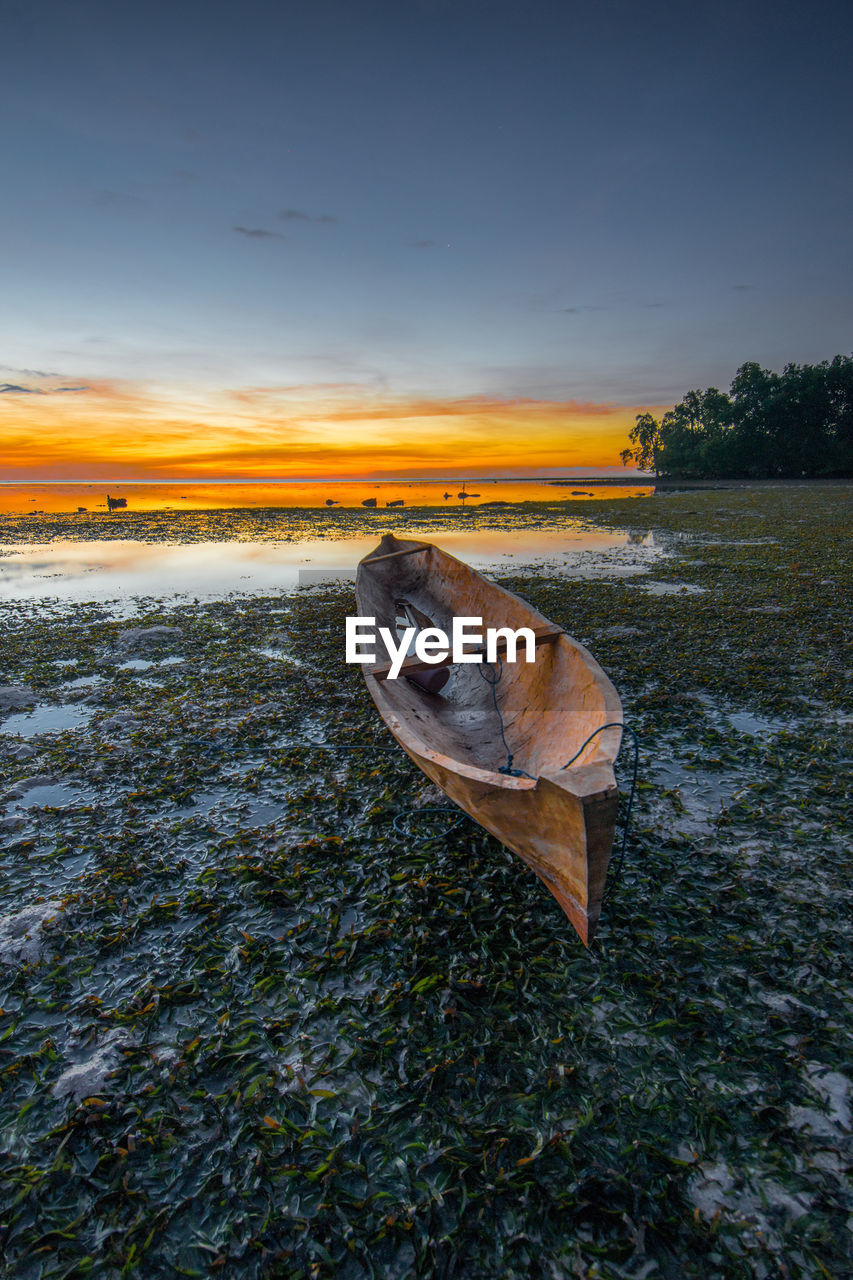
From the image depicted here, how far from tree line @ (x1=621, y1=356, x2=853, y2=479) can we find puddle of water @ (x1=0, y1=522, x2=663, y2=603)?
4599 cm

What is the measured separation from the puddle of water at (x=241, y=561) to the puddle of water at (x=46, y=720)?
728cm

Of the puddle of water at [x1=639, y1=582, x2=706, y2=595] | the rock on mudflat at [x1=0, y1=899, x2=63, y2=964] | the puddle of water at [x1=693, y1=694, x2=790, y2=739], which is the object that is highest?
the puddle of water at [x1=639, y1=582, x2=706, y2=595]

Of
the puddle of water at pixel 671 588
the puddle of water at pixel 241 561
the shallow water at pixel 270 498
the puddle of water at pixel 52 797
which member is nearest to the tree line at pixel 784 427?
the shallow water at pixel 270 498

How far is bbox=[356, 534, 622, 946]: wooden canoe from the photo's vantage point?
3055mm

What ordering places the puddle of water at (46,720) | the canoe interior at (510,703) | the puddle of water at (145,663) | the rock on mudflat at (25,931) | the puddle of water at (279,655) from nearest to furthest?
the rock on mudflat at (25,931)
the canoe interior at (510,703)
the puddle of water at (46,720)
the puddle of water at (145,663)
the puddle of water at (279,655)

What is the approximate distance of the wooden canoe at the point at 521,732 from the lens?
305 cm

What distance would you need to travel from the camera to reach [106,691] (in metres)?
8.05

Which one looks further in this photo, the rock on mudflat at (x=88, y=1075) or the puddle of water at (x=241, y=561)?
the puddle of water at (x=241, y=561)

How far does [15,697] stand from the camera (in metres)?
7.78

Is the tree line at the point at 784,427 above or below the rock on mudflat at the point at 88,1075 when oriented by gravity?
above

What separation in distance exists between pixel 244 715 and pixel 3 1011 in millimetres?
4177

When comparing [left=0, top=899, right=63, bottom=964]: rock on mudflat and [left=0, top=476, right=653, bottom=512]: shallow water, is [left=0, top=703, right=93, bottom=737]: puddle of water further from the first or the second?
[left=0, top=476, right=653, bottom=512]: shallow water

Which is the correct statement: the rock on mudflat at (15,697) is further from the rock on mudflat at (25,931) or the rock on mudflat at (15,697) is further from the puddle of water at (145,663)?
the rock on mudflat at (25,931)

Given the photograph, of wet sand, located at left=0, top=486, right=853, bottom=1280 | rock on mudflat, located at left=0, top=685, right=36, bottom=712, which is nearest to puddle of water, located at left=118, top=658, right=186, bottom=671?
rock on mudflat, located at left=0, top=685, right=36, bottom=712
